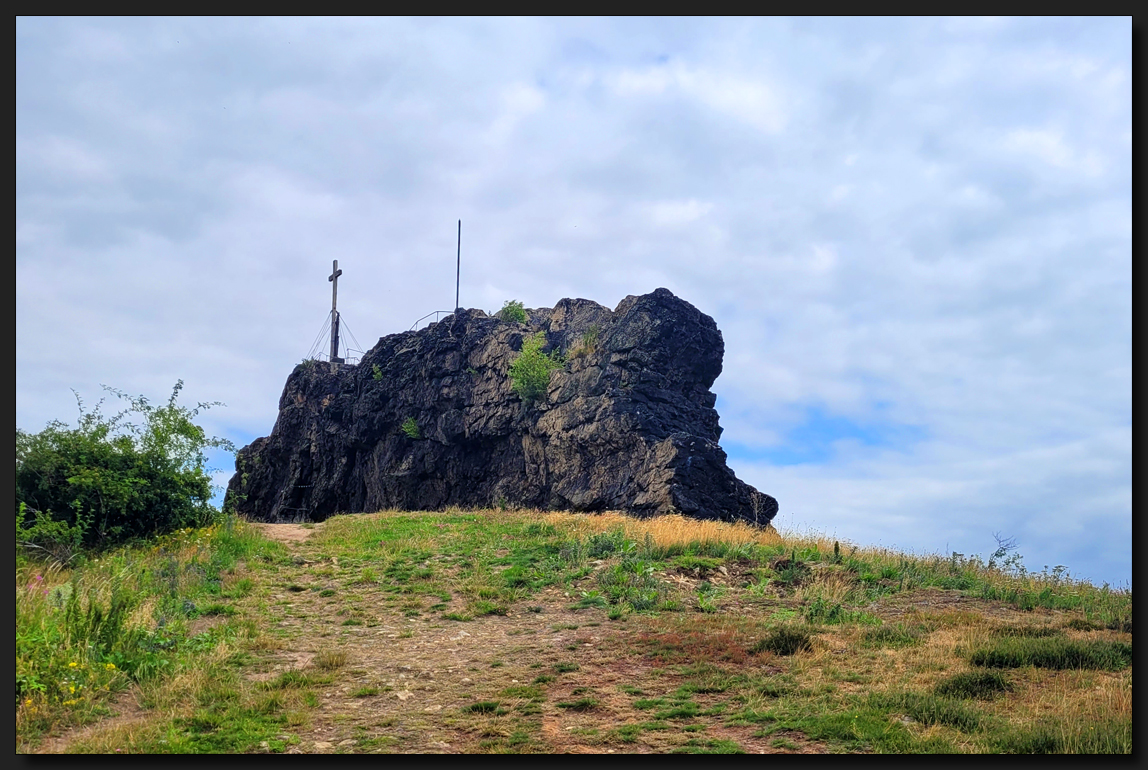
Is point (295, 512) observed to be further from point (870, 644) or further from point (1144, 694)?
point (1144, 694)

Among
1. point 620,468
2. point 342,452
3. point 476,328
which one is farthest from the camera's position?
point 342,452

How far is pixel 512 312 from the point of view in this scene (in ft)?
142

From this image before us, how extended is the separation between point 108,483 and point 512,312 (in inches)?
1117

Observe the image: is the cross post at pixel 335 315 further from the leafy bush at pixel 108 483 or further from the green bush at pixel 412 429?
the leafy bush at pixel 108 483

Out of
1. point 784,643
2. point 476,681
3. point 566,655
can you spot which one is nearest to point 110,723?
point 476,681

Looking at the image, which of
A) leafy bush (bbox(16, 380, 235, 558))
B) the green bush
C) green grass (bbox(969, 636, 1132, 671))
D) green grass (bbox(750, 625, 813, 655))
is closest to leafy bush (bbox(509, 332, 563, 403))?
the green bush

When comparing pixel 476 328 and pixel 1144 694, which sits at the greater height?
pixel 476 328

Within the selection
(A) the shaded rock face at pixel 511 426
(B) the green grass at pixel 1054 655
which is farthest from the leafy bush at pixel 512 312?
(B) the green grass at pixel 1054 655

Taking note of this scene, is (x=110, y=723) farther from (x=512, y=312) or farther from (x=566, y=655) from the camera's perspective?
(x=512, y=312)

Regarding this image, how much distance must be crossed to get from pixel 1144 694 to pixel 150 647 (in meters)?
10.5

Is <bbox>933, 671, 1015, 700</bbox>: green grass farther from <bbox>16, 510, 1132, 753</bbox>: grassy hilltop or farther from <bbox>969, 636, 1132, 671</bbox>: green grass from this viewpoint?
<bbox>969, 636, 1132, 671</bbox>: green grass

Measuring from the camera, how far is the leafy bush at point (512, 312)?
141 ft

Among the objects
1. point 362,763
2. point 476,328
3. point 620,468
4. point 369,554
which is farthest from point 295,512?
point 362,763

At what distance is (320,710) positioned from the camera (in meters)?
8.88
